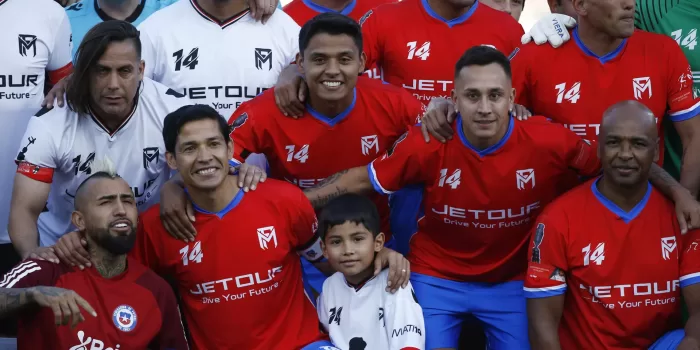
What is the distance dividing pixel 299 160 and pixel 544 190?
1.50 m

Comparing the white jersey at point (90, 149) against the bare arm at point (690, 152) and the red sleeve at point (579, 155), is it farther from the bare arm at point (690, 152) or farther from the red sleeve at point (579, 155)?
the bare arm at point (690, 152)

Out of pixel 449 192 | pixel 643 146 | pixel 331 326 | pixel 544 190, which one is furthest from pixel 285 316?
pixel 643 146

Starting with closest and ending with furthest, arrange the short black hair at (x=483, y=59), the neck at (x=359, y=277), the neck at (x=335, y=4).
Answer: the neck at (x=359, y=277)
the short black hair at (x=483, y=59)
the neck at (x=335, y=4)

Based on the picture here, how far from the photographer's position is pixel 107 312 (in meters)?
5.19

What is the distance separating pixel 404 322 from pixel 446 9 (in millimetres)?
2258

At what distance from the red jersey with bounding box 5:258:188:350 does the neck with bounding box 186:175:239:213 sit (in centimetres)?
50

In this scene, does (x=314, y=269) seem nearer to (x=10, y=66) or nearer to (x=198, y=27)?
(x=198, y=27)

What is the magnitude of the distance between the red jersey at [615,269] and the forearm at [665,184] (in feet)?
0.28

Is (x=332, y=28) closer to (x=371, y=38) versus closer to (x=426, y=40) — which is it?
(x=371, y=38)

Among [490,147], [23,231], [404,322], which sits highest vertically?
[490,147]

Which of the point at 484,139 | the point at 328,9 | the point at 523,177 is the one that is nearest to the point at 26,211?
the point at 328,9

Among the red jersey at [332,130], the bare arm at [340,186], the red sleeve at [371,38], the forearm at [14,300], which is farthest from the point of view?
the red sleeve at [371,38]

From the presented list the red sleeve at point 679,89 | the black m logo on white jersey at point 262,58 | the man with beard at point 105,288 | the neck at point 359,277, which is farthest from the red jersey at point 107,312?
the red sleeve at point 679,89

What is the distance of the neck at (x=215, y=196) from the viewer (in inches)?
221
